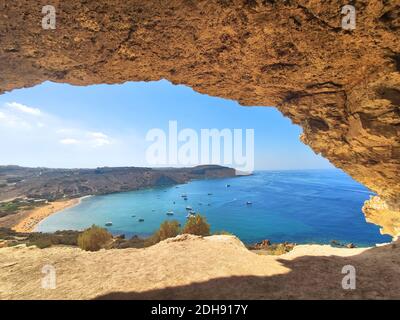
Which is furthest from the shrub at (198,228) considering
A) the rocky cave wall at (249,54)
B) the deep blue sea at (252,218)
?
the deep blue sea at (252,218)

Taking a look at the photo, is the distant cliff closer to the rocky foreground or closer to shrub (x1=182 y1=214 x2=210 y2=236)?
shrub (x1=182 y1=214 x2=210 y2=236)

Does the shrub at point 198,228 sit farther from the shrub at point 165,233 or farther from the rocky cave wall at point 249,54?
the rocky cave wall at point 249,54

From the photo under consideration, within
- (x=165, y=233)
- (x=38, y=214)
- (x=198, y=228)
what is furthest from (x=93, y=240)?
(x=38, y=214)

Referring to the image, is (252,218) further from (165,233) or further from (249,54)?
(249,54)

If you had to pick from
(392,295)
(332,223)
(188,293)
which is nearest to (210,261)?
(188,293)

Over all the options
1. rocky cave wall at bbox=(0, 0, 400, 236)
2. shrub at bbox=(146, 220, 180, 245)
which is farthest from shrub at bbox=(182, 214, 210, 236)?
rocky cave wall at bbox=(0, 0, 400, 236)
